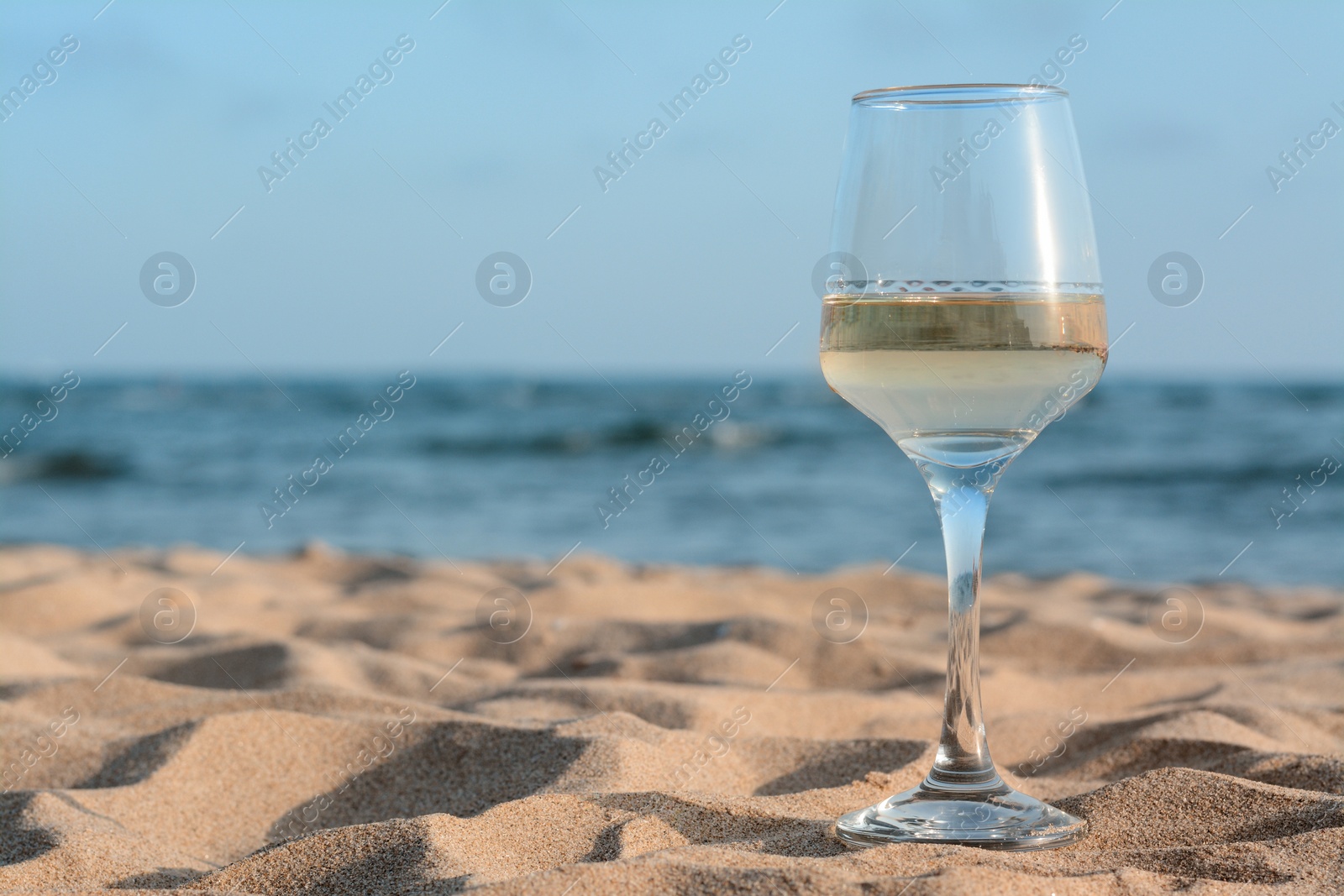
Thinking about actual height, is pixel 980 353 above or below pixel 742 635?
above

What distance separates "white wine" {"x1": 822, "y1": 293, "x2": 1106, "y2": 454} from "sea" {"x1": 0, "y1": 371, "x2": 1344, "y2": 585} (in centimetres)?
416

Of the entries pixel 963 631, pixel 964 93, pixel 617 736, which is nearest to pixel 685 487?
pixel 617 736

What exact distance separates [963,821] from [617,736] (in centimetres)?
69

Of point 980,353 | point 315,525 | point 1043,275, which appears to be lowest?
point 315,525

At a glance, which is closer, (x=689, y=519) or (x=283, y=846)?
(x=283, y=846)

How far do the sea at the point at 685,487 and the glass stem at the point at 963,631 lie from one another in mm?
4136

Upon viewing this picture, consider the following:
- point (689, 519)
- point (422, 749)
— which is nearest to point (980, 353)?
point (422, 749)

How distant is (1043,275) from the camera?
56.4 inches

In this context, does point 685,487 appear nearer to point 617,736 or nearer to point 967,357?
point 617,736

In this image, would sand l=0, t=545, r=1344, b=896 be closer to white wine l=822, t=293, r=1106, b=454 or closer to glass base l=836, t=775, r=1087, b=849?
glass base l=836, t=775, r=1087, b=849

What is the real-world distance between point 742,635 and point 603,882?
2265 mm

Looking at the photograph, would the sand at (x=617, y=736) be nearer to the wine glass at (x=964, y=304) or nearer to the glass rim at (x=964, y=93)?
the wine glass at (x=964, y=304)

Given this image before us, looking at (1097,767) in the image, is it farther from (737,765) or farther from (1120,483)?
(1120,483)

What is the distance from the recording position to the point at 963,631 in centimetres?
152
